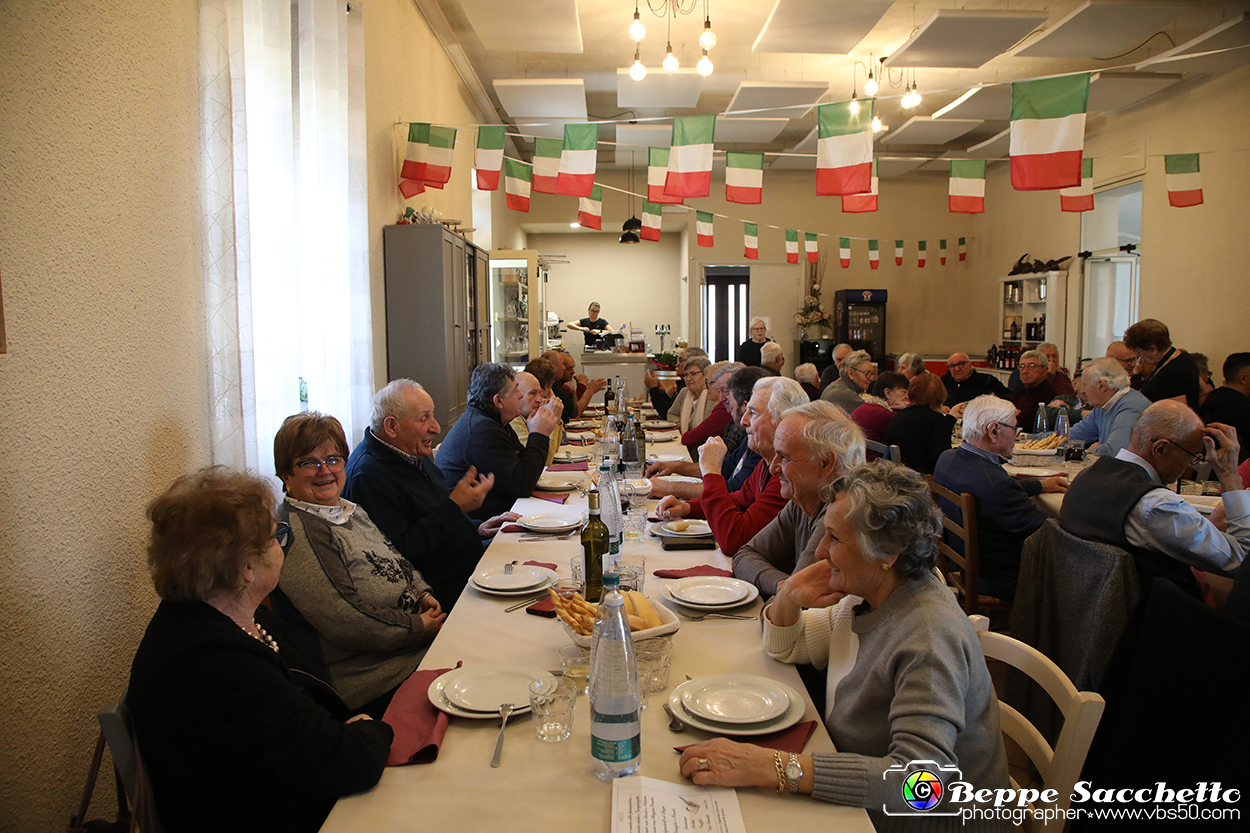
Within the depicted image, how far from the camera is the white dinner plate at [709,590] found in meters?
2.15

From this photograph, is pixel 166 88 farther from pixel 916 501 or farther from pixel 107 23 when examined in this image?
pixel 916 501

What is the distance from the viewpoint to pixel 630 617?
170 centimetres

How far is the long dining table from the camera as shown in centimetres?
125

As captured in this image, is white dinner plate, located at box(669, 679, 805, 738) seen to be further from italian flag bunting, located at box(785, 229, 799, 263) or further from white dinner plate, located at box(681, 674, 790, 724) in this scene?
italian flag bunting, located at box(785, 229, 799, 263)

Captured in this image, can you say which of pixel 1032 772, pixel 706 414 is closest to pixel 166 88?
pixel 1032 772

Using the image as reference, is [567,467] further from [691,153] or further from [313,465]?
[691,153]

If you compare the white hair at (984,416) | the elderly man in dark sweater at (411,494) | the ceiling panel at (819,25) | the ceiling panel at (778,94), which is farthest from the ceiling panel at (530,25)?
the white hair at (984,416)

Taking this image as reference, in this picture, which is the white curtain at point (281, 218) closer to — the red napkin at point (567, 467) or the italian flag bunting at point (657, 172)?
the red napkin at point (567, 467)

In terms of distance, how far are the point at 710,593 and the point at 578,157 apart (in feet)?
14.3

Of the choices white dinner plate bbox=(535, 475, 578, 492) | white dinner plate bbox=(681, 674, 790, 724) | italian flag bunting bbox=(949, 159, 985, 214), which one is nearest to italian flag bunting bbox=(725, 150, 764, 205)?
italian flag bunting bbox=(949, 159, 985, 214)

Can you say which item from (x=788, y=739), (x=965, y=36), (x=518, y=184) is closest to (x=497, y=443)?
(x=788, y=739)

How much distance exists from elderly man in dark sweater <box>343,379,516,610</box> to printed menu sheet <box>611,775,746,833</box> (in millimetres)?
1709

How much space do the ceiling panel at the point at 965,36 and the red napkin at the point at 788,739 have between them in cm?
575

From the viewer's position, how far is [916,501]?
1.51 m
